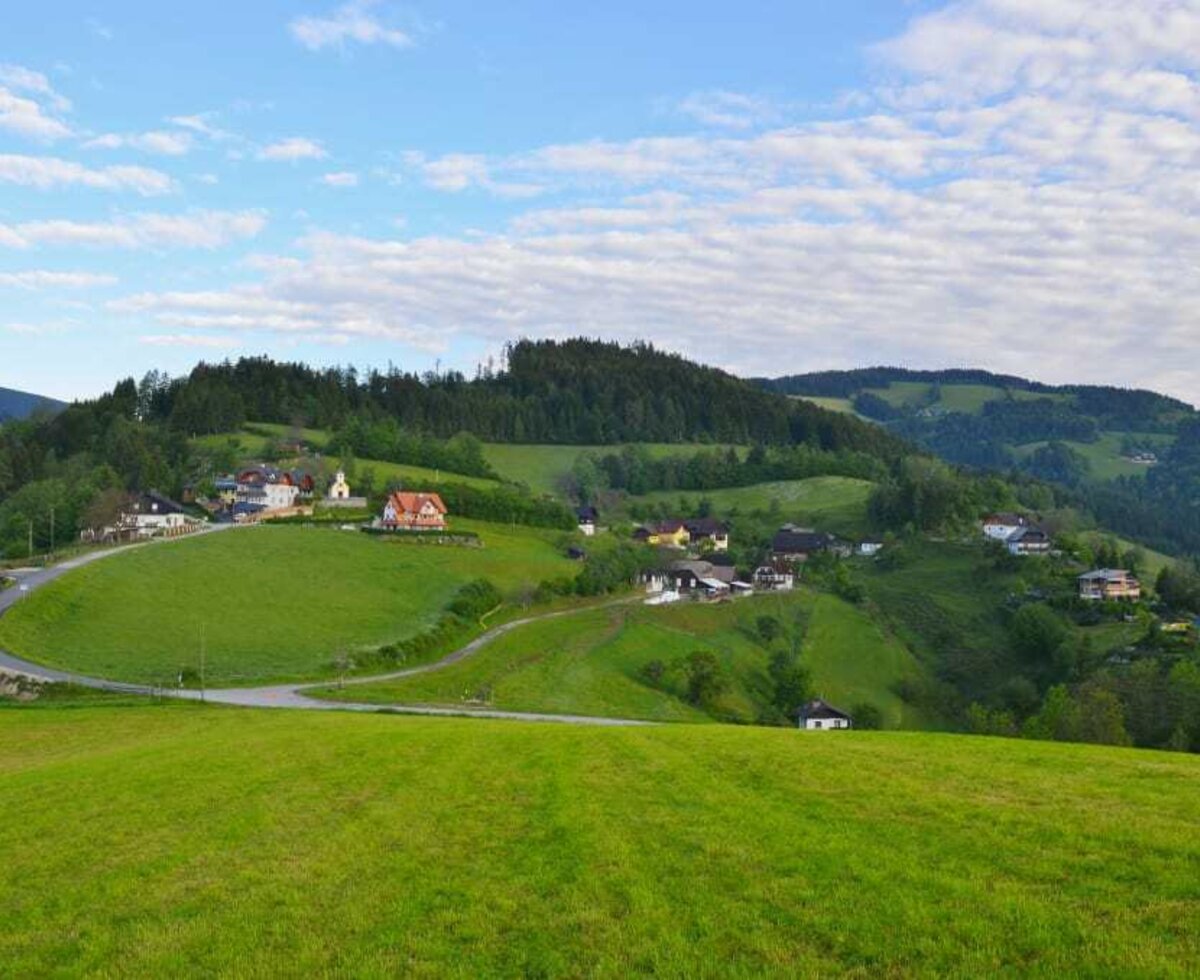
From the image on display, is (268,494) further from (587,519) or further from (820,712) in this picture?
(820,712)

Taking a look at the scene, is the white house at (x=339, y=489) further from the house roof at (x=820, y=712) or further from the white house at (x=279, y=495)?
the house roof at (x=820, y=712)

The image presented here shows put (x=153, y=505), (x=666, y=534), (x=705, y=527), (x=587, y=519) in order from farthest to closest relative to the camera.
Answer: (x=705, y=527) → (x=666, y=534) → (x=587, y=519) → (x=153, y=505)

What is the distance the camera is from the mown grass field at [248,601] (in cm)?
6712

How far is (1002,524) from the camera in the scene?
548ft

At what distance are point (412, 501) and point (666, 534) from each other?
5426 centimetres

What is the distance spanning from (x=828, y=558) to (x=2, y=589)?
110 metres

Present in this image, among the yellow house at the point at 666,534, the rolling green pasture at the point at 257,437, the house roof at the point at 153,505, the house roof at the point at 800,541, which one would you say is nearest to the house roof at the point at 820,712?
the house roof at the point at 800,541

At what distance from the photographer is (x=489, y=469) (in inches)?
7264

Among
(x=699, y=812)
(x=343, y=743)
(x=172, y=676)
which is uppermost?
(x=699, y=812)

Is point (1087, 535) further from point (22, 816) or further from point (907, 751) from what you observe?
point (22, 816)

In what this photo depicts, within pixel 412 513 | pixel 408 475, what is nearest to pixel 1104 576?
pixel 412 513

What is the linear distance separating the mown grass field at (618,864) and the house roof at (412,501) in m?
101

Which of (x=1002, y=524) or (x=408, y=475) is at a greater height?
(x=408, y=475)

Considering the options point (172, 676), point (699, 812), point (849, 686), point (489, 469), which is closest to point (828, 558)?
point (849, 686)
